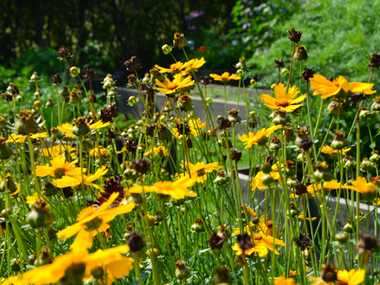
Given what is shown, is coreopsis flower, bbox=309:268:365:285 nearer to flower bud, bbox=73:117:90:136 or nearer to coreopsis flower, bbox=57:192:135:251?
coreopsis flower, bbox=57:192:135:251

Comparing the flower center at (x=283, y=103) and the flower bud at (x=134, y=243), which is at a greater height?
the flower center at (x=283, y=103)

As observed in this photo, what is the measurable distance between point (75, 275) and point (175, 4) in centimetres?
718

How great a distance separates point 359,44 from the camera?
7.59 feet

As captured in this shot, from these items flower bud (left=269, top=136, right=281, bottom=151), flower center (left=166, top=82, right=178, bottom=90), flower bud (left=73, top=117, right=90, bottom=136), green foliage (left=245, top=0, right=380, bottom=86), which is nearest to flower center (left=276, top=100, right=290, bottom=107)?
flower bud (left=269, top=136, right=281, bottom=151)

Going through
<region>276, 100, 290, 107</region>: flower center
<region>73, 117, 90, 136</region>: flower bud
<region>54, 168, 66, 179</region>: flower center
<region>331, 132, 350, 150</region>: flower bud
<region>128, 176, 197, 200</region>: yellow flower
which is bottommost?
<region>54, 168, 66, 179</region>: flower center

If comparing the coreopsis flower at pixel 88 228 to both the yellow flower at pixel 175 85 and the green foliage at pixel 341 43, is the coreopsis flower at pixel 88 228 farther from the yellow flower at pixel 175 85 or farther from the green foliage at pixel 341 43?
the green foliage at pixel 341 43

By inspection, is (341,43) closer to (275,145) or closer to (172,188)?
(275,145)

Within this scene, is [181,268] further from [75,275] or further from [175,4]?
[175,4]

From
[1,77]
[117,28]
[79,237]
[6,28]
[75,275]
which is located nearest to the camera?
[75,275]

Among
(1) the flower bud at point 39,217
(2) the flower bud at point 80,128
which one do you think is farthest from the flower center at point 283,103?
(1) the flower bud at point 39,217

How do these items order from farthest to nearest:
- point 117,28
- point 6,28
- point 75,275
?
1. point 117,28
2. point 6,28
3. point 75,275

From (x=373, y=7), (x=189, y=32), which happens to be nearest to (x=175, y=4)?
(x=189, y=32)

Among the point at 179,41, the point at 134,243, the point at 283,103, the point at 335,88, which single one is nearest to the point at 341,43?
the point at 179,41

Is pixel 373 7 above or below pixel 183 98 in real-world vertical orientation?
above
